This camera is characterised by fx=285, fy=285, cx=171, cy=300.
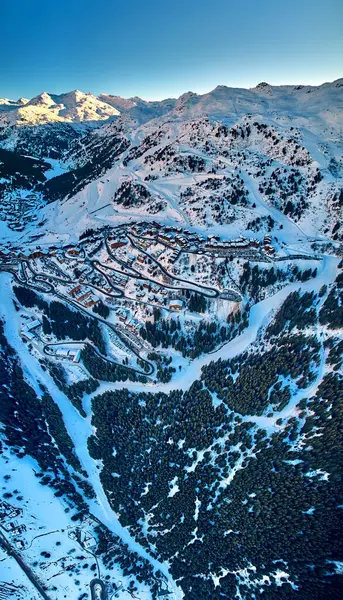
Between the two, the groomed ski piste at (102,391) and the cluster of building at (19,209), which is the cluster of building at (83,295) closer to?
the groomed ski piste at (102,391)

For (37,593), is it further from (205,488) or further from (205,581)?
(205,488)

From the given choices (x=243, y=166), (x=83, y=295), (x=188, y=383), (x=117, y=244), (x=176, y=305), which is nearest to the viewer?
(x=188, y=383)

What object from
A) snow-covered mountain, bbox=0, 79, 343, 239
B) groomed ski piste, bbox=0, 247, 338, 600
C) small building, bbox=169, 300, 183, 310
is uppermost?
snow-covered mountain, bbox=0, 79, 343, 239

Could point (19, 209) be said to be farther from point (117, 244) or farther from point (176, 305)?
point (176, 305)

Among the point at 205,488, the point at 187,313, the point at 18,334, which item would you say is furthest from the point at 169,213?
the point at 205,488

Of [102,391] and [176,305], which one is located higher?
[176,305]

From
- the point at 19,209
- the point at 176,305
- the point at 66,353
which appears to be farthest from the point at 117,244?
the point at 19,209

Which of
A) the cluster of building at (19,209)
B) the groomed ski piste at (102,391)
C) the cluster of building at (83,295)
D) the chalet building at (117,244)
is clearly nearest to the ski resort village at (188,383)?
the groomed ski piste at (102,391)

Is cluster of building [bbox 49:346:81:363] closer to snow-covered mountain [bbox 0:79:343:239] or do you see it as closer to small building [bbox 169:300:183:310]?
small building [bbox 169:300:183:310]

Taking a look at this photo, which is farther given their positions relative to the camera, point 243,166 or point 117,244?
point 243,166

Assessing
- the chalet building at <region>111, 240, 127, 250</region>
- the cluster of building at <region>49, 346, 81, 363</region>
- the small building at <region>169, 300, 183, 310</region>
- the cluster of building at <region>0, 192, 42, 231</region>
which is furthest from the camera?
the cluster of building at <region>0, 192, 42, 231</region>

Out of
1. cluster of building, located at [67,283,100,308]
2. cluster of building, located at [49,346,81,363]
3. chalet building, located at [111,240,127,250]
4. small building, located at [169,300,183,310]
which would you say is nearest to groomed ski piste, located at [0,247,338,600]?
cluster of building, located at [49,346,81,363]

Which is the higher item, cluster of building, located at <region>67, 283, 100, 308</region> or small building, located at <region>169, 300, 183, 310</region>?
cluster of building, located at <region>67, 283, 100, 308</region>
